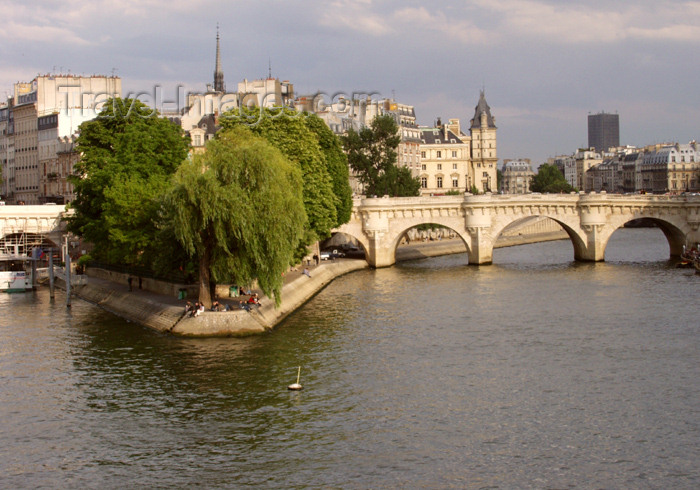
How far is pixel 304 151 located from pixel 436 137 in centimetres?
8720

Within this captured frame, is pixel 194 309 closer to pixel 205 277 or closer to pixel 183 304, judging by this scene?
pixel 205 277

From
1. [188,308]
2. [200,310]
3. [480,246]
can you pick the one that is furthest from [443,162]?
[200,310]

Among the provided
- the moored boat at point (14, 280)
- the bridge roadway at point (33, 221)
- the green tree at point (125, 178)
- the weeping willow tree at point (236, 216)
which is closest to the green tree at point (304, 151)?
the green tree at point (125, 178)

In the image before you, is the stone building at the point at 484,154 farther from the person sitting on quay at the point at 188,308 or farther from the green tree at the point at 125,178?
the person sitting on quay at the point at 188,308

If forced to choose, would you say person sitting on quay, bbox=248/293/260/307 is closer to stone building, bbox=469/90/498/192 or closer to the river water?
the river water

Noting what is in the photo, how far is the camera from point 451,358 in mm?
43281

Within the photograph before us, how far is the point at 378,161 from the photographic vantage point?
4626 inches

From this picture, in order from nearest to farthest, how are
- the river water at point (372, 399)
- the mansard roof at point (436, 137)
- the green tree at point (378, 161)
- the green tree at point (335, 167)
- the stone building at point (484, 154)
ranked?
the river water at point (372, 399)
the green tree at point (335, 167)
the green tree at point (378, 161)
the mansard roof at point (436, 137)
the stone building at point (484, 154)

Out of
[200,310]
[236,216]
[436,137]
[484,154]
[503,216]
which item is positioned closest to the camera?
[236,216]

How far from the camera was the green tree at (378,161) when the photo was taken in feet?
376

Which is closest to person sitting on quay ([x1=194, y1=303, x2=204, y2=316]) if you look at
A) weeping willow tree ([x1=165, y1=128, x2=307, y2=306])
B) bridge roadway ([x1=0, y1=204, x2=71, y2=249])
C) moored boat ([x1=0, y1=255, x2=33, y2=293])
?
weeping willow tree ([x1=165, y1=128, x2=307, y2=306])

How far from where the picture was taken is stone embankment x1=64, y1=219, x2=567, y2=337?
49.8m

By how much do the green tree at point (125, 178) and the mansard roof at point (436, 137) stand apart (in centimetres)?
9034

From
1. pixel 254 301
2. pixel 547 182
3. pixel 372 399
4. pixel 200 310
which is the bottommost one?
pixel 372 399
